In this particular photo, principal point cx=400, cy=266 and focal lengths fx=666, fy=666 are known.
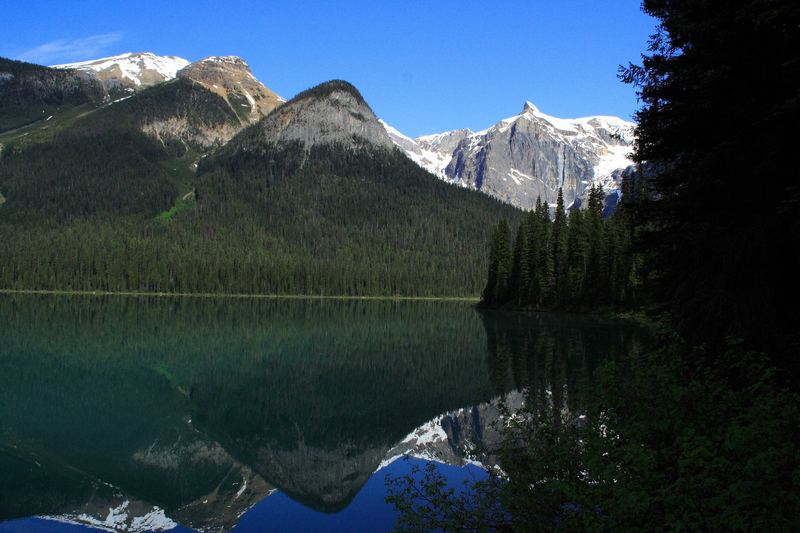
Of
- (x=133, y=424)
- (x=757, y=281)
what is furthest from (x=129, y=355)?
(x=757, y=281)

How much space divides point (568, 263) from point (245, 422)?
72.0 meters

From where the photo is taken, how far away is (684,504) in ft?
28.0

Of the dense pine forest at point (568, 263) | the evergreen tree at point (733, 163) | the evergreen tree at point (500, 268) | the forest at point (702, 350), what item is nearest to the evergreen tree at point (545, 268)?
the dense pine forest at point (568, 263)

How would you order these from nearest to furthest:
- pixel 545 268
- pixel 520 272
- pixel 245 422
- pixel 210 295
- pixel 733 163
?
1. pixel 733 163
2. pixel 245 422
3. pixel 545 268
4. pixel 520 272
5. pixel 210 295

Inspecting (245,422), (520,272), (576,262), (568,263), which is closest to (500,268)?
(520,272)

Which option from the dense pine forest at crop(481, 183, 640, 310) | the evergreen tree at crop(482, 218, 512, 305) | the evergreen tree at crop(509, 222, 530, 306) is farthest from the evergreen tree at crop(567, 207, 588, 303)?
the evergreen tree at crop(482, 218, 512, 305)

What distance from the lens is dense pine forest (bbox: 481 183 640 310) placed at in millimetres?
82938

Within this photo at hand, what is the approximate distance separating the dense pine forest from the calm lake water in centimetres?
3356

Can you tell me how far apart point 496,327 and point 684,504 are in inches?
2302

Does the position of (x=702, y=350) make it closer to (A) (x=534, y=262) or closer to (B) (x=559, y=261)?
(B) (x=559, y=261)

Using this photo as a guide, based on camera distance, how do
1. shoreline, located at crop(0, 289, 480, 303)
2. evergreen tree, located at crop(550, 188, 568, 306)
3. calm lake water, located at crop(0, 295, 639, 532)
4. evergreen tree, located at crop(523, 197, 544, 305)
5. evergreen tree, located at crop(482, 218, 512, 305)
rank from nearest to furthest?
calm lake water, located at crop(0, 295, 639, 532) → evergreen tree, located at crop(550, 188, 568, 306) → evergreen tree, located at crop(523, 197, 544, 305) → evergreen tree, located at crop(482, 218, 512, 305) → shoreline, located at crop(0, 289, 480, 303)

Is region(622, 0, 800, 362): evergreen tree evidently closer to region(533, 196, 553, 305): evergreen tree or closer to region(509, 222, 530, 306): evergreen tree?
region(533, 196, 553, 305): evergreen tree

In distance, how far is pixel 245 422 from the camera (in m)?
25.4

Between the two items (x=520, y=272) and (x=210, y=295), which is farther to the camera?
(x=210, y=295)
